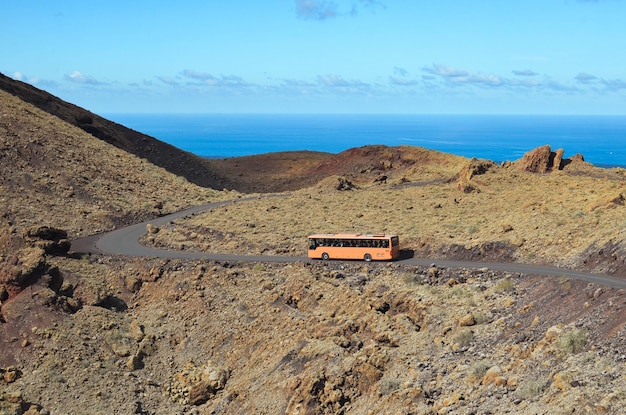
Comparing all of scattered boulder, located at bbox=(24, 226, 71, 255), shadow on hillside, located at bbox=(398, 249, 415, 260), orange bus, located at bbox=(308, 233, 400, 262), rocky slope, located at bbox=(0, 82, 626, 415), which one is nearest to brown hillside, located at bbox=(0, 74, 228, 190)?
rocky slope, located at bbox=(0, 82, 626, 415)

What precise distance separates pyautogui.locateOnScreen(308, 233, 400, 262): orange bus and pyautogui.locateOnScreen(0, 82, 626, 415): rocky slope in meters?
1.07

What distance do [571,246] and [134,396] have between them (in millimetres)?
25579

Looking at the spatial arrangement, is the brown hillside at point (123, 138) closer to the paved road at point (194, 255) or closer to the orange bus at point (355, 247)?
the paved road at point (194, 255)

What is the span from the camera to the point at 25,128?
72.0 meters

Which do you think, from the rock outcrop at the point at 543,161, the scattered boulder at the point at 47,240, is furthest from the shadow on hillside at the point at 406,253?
the rock outcrop at the point at 543,161

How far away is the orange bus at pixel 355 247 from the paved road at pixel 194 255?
1.04 meters

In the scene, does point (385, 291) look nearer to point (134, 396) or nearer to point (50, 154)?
point (134, 396)

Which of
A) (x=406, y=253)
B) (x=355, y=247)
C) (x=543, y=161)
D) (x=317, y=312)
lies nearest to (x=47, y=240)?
(x=317, y=312)

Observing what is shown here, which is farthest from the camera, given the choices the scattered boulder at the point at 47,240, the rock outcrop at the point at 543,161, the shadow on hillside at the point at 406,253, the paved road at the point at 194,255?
the rock outcrop at the point at 543,161

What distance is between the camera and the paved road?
35.6 meters

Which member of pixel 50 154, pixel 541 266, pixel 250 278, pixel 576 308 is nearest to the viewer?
pixel 576 308

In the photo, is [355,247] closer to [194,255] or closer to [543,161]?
[194,255]

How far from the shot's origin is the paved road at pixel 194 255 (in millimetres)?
35594

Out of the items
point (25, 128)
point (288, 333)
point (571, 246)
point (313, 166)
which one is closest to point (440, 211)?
point (571, 246)
